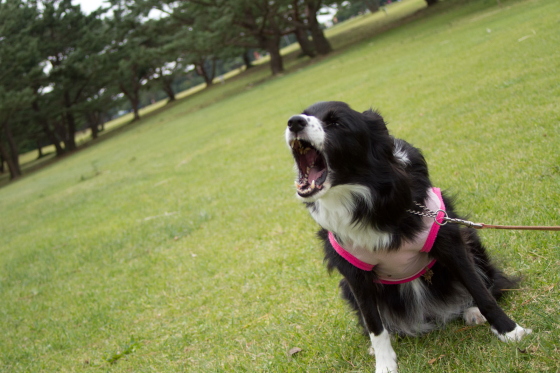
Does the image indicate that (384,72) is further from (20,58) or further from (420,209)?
(20,58)

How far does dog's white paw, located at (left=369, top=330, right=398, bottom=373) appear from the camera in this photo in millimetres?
2705

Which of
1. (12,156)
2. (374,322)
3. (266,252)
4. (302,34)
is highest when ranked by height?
(302,34)

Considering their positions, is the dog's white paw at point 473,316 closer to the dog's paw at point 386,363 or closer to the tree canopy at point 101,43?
the dog's paw at point 386,363

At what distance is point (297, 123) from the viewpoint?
2441 millimetres

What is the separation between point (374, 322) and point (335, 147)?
1.03 m

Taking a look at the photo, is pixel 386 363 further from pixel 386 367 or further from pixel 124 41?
pixel 124 41

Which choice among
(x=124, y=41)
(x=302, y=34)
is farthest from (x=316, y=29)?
(x=124, y=41)

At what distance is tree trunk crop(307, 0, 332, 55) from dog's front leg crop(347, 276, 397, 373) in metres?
29.0

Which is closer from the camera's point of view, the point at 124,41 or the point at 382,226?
the point at 382,226

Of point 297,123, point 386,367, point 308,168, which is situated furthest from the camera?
point 386,367

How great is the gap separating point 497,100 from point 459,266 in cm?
565

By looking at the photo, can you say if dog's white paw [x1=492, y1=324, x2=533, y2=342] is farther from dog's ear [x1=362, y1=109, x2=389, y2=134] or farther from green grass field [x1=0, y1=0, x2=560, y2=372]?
dog's ear [x1=362, y1=109, x2=389, y2=134]

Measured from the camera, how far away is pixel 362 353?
301cm

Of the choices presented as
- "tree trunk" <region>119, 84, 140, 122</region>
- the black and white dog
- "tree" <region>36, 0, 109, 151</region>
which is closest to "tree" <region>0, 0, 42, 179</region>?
"tree" <region>36, 0, 109, 151</region>
